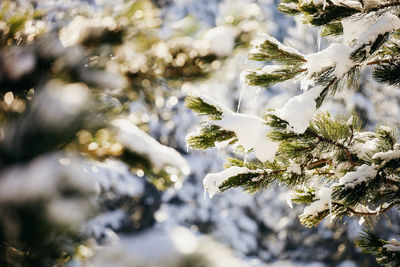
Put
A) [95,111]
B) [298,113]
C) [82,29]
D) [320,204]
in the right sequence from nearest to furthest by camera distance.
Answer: [95,111] < [82,29] < [298,113] < [320,204]

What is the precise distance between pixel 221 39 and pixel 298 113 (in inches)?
18.9

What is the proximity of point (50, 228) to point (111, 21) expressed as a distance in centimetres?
98

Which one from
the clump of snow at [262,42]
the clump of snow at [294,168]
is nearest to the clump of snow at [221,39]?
the clump of snow at [262,42]

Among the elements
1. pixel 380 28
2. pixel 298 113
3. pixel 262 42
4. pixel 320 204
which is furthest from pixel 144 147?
pixel 380 28

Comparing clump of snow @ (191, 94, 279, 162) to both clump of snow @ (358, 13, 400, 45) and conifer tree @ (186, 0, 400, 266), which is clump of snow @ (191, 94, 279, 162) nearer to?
conifer tree @ (186, 0, 400, 266)

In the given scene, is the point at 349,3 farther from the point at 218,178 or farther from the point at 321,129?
the point at 218,178

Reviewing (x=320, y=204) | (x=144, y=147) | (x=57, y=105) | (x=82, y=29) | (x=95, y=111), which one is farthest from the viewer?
(x=320, y=204)

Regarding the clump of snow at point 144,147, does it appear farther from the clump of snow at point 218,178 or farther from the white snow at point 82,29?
the clump of snow at point 218,178

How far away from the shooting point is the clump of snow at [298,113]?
1167 millimetres

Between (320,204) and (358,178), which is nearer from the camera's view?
(358,178)

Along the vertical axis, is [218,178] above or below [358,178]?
below

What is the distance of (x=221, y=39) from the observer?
1247mm

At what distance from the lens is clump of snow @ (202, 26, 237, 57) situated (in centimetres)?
124

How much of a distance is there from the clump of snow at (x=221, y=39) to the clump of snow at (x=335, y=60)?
0.46 metres
